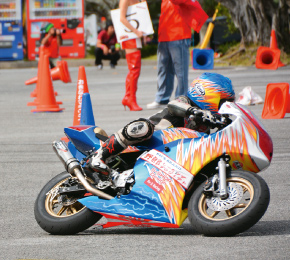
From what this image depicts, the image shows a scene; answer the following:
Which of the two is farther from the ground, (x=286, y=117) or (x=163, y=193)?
(x=163, y=193)

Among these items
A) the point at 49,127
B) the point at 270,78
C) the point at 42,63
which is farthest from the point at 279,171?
the point at 270,78

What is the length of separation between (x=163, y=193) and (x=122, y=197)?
0.97ft

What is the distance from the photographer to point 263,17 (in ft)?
78.5

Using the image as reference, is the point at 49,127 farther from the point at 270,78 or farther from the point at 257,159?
the point at 270,78

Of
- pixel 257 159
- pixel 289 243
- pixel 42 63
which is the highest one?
pixel 257 159

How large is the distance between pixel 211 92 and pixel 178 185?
782 millimetres

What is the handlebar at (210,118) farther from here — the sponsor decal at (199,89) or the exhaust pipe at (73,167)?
the exhaust pipe at (73,167)

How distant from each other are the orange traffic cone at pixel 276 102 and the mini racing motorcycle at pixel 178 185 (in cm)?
609

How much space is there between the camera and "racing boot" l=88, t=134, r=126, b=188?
511 cm

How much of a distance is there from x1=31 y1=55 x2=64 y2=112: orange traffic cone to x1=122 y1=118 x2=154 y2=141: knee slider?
803 centimetres

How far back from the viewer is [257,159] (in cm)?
486

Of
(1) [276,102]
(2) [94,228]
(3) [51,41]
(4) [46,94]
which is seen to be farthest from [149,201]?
(3) [51,41]

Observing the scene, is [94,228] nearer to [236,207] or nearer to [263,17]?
[236,207]

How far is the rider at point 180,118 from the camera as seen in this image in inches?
198
